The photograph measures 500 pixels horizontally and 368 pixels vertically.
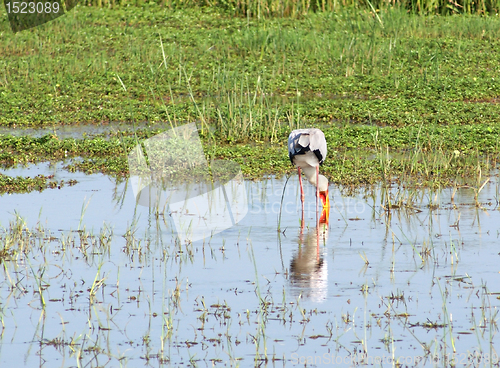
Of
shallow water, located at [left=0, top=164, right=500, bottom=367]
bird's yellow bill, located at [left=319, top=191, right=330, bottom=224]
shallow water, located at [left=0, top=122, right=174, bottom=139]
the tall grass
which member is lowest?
shallow water, located at [left=0, top=164, right=500, bottom=367]

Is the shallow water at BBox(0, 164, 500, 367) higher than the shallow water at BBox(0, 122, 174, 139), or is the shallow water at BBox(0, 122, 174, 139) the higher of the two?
the shallow water at BBox(0, 122, 174, 139)

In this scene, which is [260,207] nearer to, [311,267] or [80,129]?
[311,267]

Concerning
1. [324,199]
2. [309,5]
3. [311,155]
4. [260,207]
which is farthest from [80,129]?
[309,5]

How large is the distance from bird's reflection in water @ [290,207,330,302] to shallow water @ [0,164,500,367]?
0.02m

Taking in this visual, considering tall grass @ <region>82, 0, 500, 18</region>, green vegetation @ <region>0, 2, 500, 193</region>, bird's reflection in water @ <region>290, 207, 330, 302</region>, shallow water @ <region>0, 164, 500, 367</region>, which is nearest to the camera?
shallow water @ <region>0, 164, 500, 367</region>

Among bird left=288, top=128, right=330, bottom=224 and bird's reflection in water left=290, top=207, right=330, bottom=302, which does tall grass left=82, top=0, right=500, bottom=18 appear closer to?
bird left=288, top=128, right=330, bottom=224

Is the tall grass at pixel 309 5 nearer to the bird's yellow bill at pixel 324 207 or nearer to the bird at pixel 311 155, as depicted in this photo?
the bird at pixel 311 155

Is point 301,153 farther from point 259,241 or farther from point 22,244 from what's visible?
point 22,244

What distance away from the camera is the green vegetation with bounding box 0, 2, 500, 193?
38.7ft

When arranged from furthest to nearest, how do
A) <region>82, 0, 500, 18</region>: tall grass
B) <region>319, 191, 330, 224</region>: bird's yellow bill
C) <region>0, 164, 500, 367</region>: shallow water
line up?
1. <region>82, 0, 500, 18</region>: tall grass
2. <region>319, 191, 330, 224</region>: bird's yellow bill
3. <region>0, 164, 500, 367</region>: shallow water

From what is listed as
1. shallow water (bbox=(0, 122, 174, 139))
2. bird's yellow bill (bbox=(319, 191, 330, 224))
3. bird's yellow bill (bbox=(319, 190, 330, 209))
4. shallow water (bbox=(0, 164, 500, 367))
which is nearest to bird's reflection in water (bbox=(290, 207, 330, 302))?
shallow water (bbox=(0, 164, 500, 367))

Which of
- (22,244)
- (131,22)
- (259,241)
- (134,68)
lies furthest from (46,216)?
(131,22)

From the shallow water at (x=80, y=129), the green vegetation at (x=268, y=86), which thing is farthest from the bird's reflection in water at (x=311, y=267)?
the shallow water at (x=80, y=129)

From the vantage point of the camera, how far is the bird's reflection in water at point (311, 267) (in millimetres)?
6516
